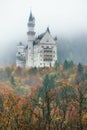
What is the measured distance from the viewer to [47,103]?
76062 mm

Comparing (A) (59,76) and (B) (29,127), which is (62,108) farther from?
(A) (59,76)

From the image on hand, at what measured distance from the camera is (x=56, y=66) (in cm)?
18800

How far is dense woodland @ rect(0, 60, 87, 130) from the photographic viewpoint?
87.5 metres

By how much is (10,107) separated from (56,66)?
9021cm

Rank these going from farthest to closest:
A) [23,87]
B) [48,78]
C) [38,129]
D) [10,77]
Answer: [10,77], [23,87], [48,78], [38,129]

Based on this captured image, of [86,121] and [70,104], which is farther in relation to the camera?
[70,104]

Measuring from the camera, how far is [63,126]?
9175 centimetres

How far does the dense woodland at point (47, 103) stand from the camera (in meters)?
87.5

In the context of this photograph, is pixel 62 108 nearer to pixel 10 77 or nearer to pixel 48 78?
pixel 48 78

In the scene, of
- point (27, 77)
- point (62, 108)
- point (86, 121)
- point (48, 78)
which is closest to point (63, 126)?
point (86, 121)

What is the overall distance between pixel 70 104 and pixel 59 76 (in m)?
72.5

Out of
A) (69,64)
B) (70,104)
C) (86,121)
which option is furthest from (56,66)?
(86,121)

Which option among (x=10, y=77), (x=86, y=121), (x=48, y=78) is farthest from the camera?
(x=10, y=77)

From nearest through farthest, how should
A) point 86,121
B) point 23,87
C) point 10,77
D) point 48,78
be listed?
1. point 86,121
2. point 48,78
3. point 23,87
4. point 10,77
